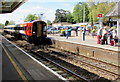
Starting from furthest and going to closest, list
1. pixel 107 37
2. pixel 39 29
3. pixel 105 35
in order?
1. pixel 39 29
2. pixel 107 37
3. pixel 105 35

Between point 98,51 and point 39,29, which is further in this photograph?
point 39,29

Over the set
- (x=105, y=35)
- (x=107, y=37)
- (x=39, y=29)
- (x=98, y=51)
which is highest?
(x=39, y=29)

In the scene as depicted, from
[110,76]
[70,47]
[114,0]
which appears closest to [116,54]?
[110,76]

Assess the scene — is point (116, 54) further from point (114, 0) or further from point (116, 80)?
point (114, 0)

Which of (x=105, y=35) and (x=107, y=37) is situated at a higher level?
(x=105, y=35)

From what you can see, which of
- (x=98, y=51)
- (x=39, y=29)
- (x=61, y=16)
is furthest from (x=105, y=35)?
(x=61, y=16)

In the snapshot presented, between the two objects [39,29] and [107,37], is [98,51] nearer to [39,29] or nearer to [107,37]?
[107,37]

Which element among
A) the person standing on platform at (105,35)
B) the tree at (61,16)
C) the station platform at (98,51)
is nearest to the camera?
the station platform at (98,51)

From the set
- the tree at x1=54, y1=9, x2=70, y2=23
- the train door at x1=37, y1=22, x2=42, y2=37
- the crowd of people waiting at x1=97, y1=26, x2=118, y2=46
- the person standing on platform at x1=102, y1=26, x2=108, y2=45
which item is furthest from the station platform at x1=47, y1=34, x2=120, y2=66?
the tree at x1=54, y1=9, x2=70, y2=23

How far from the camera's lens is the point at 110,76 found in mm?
8742

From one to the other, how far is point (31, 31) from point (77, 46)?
8.08 metres

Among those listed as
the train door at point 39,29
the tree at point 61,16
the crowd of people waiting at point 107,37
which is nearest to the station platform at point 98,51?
the crowd of people waiting at point 107,37

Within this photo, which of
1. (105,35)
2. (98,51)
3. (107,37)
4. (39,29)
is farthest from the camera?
(39,29)

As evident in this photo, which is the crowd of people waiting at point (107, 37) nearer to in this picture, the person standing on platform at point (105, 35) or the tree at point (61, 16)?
the person standing on platform at point (105, 35)
